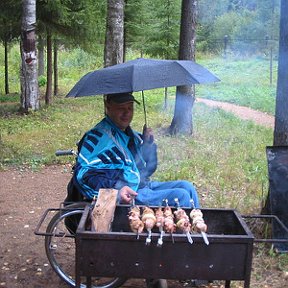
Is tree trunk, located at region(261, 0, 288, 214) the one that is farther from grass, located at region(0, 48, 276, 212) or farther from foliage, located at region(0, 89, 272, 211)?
foliage, located at region(0, 89, 272, 211)

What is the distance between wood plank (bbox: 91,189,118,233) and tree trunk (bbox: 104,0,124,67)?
7117 mm

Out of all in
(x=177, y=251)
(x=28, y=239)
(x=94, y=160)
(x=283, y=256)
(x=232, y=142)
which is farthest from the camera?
(x=232, y=142)

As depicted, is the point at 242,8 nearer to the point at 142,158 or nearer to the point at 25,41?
the point at 25,41

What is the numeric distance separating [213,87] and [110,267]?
68.9ft

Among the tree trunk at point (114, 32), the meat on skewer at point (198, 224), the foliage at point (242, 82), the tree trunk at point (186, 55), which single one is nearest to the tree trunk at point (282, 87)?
the meat on skewer at point (198, 224)

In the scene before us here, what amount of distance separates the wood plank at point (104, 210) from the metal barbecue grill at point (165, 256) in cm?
23

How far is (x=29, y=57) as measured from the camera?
11672 millimetres

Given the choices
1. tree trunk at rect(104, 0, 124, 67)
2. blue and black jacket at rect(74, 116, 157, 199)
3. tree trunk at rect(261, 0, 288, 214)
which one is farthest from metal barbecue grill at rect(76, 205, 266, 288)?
tree trunk at rect(104, 0, 124, 67)

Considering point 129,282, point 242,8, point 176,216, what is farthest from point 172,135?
point 242,8

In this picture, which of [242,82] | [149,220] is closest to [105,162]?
[149,220]

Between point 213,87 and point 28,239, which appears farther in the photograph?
point 213,87

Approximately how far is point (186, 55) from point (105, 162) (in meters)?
6.49

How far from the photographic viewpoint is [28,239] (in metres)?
4.85

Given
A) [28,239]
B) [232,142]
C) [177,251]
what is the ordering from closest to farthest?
[177,251] < [28,239] < [232,142]
